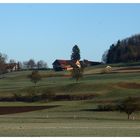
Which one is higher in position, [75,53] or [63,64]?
[75,53]

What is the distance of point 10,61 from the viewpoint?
528 feet

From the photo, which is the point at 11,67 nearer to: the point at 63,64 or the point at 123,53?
the point at 63,64

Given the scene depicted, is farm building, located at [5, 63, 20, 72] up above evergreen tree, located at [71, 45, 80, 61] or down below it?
below

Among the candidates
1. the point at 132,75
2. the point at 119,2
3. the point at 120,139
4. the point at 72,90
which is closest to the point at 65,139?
the point at 120,139

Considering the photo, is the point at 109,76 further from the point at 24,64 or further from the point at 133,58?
the point at 24,64

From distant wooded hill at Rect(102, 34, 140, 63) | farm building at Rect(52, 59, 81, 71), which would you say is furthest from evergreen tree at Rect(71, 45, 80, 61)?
farm building at Rect(52, 59, 81, 71)

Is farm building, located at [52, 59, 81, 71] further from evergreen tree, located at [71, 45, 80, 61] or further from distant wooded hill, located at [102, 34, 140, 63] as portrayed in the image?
distant wooded hill, located at [102, 34, 140, 63]

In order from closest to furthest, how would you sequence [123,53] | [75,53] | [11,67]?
[11,67], [123,53], [75,53]

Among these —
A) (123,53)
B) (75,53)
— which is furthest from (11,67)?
(123,53)

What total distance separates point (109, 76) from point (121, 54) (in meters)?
62.5

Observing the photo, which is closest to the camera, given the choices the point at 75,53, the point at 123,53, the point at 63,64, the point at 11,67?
the point at 11,67

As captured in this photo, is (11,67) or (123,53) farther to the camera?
(123,53)

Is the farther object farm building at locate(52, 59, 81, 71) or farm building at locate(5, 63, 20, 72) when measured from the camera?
farm building at locate(52, 59, 81, 71)

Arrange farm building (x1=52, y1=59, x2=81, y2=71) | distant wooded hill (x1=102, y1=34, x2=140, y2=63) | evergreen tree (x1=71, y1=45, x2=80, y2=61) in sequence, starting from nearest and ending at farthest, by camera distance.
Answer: farm building (x1=52, y1=59, x2=81, y2=71), distant wooded hill (x1=102, y1=34, x2=140, y2=63), evergreen tree (x1=71, y1=45, x2=80, y2=61)
